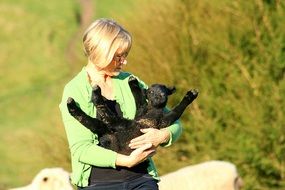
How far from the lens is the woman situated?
185 inches

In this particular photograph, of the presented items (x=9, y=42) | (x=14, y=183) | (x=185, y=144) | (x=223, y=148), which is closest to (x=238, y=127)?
(x=223, y=148)

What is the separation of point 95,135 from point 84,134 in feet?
0.22

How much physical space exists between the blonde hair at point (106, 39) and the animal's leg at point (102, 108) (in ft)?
0.50

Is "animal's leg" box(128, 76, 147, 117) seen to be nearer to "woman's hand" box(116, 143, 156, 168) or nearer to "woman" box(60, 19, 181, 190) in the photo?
"woman" box(60, 19, 181, 190)

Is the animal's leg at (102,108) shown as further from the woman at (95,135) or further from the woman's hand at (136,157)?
the woman's hand at (136,157)

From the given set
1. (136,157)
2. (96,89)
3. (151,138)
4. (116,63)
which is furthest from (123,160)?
(116,63)

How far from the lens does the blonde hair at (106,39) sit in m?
4.70

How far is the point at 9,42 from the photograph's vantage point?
4544cm

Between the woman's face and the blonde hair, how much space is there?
30 mm

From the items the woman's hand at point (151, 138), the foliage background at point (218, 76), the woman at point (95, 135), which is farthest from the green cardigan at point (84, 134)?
the foliage background at point (218, 76)

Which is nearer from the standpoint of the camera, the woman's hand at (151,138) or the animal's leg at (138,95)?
the woman's hand at (151,138)

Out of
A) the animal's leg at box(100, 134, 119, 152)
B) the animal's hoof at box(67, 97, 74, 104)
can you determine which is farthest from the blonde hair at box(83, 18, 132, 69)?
the animal's leg at box(100, 134, 119, 152)

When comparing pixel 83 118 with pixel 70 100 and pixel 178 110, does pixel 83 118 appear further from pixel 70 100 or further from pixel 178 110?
pixel 178 110

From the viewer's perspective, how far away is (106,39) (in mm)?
4699
